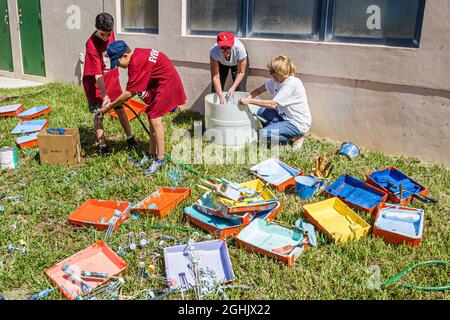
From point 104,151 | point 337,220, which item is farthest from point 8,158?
point 337,220

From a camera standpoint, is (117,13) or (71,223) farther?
(117,13)

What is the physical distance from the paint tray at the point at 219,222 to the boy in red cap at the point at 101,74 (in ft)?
5.68

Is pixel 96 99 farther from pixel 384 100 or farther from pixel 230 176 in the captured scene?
pixel 384 100

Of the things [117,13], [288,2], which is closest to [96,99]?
[288,2]

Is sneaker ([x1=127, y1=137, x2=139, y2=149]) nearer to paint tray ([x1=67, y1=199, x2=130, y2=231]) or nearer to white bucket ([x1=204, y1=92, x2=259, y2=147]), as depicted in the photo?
white bucket ([x1=204, y1=92, x2=259, y2=147])

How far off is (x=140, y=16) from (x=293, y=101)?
133 inches

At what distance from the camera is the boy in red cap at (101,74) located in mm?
4129

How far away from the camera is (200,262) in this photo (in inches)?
105

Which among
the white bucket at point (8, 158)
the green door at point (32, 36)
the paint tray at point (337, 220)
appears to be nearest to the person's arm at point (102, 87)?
the white bucket at point (8, 158)

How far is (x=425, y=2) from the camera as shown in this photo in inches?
160

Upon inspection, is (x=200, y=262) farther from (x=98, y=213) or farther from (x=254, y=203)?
(x=98, y=213)

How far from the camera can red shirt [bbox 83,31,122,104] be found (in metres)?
4.22
